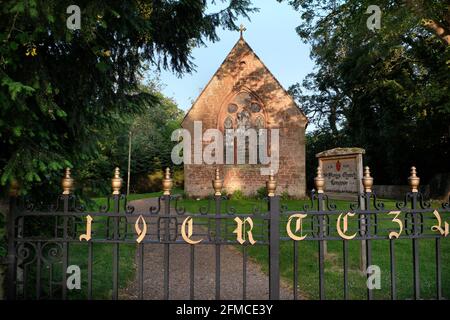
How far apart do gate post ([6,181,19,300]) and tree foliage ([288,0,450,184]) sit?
40.6ft

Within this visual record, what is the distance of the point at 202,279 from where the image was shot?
6707 millimetres

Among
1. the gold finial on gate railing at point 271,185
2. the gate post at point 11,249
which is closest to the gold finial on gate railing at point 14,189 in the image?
the gate post at point 11,249

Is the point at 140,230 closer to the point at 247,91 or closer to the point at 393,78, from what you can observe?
the point at 247,91

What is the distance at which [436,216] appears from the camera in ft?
13.3

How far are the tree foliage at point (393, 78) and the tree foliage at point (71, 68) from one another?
30.3 ft

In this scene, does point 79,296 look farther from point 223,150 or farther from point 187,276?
point 223,150

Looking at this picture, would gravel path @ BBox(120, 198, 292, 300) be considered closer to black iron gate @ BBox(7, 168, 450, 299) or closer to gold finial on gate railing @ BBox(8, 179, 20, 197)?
black iron gate @ BBox(7, 168, 450, 299)

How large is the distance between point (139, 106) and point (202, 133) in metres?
15.2

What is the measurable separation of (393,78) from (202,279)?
2073 centimetres

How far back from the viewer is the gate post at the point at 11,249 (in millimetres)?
3709

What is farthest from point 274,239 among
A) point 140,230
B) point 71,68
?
point 71,68

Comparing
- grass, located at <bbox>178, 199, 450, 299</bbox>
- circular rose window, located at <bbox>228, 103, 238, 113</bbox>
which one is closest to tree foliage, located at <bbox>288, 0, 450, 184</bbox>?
circular rose window, located at <bbox>228, 103, 238, 113</bbox>

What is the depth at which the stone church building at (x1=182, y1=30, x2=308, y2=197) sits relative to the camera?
20.5 meters

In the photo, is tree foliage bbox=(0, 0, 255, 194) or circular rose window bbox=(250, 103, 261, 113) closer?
tree foliage bbox=(0, 0, 255, 194)
